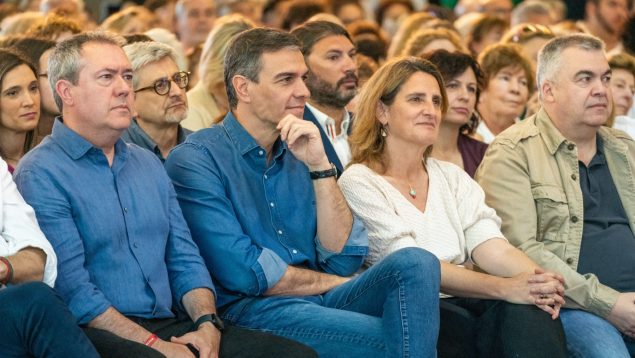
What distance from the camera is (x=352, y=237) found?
383cm

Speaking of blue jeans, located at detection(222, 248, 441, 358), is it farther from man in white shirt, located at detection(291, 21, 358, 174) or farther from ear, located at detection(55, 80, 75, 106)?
man in white shirt, located at detection(291, 21, 358, 174)

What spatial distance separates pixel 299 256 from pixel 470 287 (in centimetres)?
63

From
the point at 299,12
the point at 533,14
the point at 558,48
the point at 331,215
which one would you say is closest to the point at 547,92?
the point at 558,48

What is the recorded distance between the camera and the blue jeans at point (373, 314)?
11.2ft

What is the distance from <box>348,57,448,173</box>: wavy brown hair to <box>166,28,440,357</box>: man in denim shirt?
1.14 feet

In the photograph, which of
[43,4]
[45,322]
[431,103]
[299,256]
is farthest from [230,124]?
[43,4]

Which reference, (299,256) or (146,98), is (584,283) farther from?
(146,98)

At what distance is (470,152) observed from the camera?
5.01m

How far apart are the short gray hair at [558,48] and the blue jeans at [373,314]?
1329 millimetres

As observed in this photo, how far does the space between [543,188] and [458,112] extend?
78 cm

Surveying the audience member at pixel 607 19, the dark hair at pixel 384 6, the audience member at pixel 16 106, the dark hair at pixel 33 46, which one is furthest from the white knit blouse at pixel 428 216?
the dark hair at pixel 384 6

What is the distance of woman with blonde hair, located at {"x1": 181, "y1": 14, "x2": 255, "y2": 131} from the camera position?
544 cm

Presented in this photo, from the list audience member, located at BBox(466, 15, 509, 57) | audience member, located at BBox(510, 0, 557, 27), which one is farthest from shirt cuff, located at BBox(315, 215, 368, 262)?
audience member, located at BBox(510, 0, 557, 27)

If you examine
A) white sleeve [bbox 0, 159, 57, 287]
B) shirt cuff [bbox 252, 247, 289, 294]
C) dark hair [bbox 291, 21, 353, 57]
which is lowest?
shirt cuff [bbox 252, 247, 289, 294]
